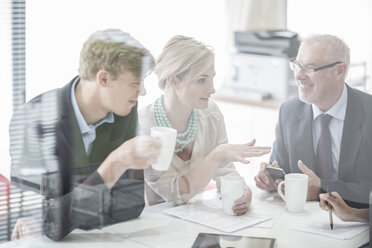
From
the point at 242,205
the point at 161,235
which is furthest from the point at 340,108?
the point at 161,235

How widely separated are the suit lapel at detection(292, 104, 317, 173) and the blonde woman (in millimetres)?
95

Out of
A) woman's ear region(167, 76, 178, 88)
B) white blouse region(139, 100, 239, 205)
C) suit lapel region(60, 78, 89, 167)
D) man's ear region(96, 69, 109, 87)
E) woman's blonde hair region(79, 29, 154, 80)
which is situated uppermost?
woman's blonde hair region(79, 29, 154, 80)

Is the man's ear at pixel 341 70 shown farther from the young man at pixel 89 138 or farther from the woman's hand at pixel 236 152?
the young man at pixel 89 138

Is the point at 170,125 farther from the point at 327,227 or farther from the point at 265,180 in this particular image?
the point at 327,227

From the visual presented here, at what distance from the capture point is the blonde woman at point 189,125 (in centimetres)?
148

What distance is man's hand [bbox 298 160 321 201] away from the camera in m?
1.64

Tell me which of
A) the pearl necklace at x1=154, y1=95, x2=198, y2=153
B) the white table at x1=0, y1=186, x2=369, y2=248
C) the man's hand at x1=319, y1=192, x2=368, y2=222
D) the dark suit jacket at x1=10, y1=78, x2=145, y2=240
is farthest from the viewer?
the man's hand at x1=319, y1=192, x2=368, y2=222

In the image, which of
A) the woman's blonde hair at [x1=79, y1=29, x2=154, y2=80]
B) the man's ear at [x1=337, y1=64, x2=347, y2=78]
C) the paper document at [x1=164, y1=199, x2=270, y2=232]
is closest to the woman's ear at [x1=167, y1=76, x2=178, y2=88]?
the woman's blonde hair at [x1=79, y1=29, x2=154, y2=80]

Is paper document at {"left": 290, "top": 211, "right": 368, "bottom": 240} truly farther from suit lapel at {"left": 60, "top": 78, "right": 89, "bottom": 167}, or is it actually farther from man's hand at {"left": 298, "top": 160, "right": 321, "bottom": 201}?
suit lapel at {"left": 60, "top": 78, "right": 89, "bottom": 167}

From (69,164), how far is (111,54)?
0.28 m

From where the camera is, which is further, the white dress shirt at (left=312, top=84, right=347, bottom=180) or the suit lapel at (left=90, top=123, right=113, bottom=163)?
the white dress shirt at (left=312, top=84, right=347, bottom=180)

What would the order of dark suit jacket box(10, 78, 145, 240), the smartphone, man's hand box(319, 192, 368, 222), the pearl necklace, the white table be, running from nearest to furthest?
dark suit jacket box(10, 78, 145, 240)
the white table
the pearl necklace
man's hand box(319, 192, 368, 222)
the smartphone

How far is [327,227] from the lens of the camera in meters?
1.53

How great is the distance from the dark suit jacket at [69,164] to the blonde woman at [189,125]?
0.08 metres
